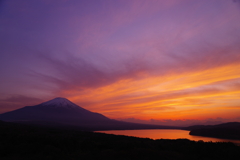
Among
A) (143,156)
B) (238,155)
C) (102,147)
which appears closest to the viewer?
(143,156)

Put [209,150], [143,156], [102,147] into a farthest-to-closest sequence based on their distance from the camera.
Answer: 1. [102,147]
2. [209,150]
3. [143,156]

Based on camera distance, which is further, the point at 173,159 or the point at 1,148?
the point at 1,148

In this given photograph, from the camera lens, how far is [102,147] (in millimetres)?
23469

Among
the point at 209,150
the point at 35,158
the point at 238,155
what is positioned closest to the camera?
the point at 35,158

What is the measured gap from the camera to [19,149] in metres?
19.2

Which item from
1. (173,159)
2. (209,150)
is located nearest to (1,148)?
(173,159)

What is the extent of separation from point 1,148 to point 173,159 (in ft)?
59.9

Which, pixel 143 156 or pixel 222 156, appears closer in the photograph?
pixel 143 156

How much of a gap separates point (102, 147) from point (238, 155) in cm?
1624

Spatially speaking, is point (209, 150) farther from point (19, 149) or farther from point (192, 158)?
point (19, 149)

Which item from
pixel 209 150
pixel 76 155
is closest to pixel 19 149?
pixel 76 155

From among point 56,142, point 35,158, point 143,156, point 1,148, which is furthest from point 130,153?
point 1,148

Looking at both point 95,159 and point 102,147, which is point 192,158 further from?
point 102,147

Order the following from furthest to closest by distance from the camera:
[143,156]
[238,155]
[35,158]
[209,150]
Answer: [209,150], [238,155], [143,156], [35,158]
